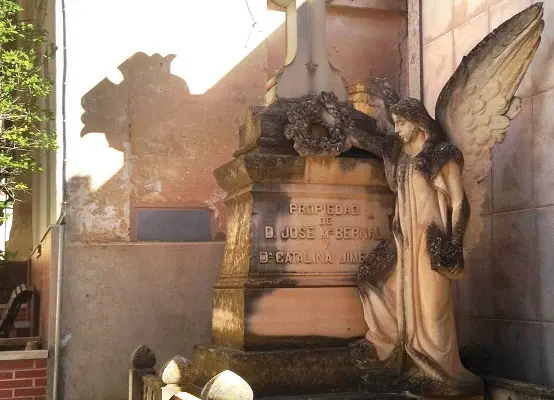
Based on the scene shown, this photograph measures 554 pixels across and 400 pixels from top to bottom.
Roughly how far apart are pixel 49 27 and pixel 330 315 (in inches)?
221

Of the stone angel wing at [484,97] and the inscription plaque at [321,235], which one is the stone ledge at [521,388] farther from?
the inscription plaque at [321,235]

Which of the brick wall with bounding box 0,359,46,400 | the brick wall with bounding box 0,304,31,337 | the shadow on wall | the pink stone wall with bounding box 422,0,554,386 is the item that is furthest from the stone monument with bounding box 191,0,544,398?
the brick wall with bounding box 0,304,31,337

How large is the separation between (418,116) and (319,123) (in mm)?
752

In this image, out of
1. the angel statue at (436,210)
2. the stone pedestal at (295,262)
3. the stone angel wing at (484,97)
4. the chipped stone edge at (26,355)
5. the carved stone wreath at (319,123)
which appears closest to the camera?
the angel statue at (436,210)

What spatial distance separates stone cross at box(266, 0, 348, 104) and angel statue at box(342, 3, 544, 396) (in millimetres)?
782

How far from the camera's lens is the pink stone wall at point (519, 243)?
5.27 meters

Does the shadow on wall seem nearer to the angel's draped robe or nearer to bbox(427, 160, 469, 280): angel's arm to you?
the angel's draped robe

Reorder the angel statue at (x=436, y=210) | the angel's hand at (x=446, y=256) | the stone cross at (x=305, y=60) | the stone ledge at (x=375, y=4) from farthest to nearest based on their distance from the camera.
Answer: the stone ledge at (x=375, y=4) → the stone cross at (x=305, y=60) → the angel statue at (x=436, y=210) → the angel's hand at (x=446, y=256)

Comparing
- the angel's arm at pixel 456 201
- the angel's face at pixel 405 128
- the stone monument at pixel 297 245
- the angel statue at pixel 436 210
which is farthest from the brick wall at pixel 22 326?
the angel's arm at pixel 456 201

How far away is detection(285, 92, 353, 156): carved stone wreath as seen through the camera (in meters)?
5.21

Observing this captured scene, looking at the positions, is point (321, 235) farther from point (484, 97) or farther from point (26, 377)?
point (26, 377)

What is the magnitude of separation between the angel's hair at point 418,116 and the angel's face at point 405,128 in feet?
0.08

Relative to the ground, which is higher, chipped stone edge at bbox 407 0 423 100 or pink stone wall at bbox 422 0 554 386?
chipped stone edge at bbox 407 0 423 100

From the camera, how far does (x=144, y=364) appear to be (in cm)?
615
